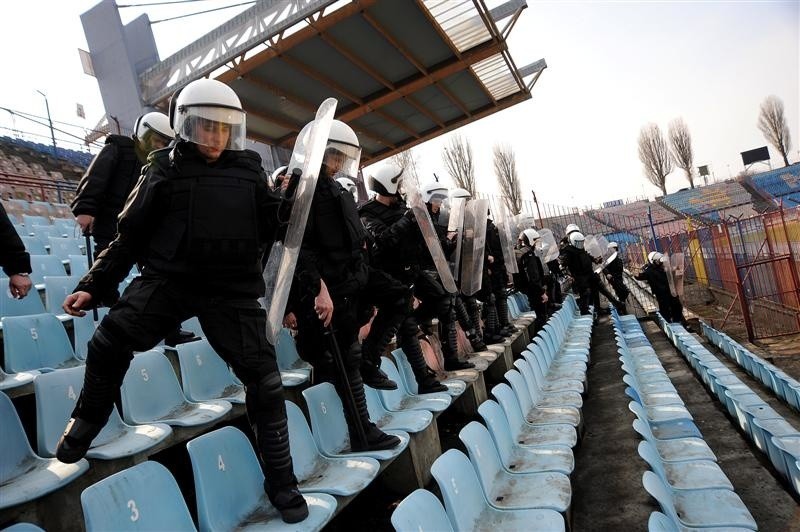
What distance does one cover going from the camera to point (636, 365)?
6.35m

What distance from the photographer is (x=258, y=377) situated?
1.97 meters

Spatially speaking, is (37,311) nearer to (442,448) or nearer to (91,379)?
(91,379)

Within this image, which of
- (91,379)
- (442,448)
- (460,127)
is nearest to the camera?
(91,379)

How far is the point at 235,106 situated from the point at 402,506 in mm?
1690

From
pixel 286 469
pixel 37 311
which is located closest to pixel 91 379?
pixel 286 469

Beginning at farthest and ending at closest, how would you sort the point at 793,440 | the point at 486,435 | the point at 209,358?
1. the point at 793,440
2. the point at 209,358
3. the point at 486,435

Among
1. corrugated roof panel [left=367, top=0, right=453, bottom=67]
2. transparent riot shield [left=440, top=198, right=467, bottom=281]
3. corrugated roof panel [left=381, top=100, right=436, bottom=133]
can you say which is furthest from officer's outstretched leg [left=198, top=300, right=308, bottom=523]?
corrugated roof panel [left=381, top=100, right=436, bottom=133]

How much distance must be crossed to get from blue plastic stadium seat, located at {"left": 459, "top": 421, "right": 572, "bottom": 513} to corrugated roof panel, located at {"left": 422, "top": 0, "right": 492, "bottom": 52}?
782cm

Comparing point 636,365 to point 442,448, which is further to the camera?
point 636,365

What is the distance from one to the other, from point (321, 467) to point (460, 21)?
887 centimetres

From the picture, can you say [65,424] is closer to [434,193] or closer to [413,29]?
[434,193]

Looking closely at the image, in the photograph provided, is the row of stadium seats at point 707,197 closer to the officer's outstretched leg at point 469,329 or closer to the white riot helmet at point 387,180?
the officer's outstretched leg at point 469,329

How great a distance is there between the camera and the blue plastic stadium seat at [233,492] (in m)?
1.81

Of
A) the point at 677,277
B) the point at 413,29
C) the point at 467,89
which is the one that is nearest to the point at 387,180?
the point at 413,29
